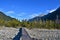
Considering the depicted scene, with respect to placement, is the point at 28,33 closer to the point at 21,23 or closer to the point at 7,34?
the point at 7,34

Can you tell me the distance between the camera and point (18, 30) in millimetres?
23828

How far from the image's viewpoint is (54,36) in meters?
25.0

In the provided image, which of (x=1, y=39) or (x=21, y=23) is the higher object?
(x=21, y=23)

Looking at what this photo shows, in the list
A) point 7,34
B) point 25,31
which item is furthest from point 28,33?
point 7,34

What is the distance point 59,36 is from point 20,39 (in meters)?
4.99

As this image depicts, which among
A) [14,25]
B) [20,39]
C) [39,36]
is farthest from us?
[14,25]

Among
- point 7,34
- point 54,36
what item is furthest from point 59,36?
point 7,34

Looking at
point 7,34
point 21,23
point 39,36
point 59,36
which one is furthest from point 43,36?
point 21,23

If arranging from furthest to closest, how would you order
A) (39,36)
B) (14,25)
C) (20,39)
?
(14,25)
(39,36)
(20,39)

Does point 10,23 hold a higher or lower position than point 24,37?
higher

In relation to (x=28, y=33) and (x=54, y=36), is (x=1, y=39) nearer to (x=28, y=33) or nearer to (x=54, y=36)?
(x=28, y=33)

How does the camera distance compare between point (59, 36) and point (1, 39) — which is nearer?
point (1, 39)

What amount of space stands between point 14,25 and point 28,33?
527cm

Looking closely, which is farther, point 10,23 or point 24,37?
point 10,23
